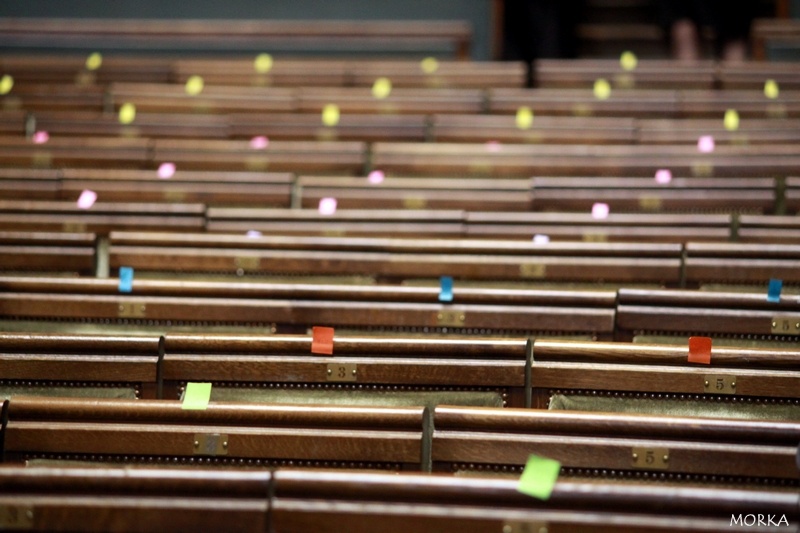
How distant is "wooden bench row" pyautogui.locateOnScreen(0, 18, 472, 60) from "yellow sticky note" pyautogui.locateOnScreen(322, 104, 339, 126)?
0.30 m

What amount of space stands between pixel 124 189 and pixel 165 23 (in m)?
0.53

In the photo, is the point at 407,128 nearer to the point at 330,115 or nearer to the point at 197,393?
the point at 330,115

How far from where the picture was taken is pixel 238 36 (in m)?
1.29

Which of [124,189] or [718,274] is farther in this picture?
[124,189]

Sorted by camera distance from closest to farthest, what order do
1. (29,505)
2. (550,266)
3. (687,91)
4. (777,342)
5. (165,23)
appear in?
(29,505), (777,342), (550,266), (687,91), (165,23)

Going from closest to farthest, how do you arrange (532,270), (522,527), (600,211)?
A: 1. (522,527)
2. (532,270)
3. (600,211)

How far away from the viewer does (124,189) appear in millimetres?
893

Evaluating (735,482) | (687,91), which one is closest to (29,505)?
(735,482)

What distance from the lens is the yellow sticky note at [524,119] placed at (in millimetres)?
972

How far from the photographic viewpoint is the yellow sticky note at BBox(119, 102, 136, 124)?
40.1 inches

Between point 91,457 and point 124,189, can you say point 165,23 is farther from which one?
Answer: point 91,457

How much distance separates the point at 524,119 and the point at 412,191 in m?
0.21

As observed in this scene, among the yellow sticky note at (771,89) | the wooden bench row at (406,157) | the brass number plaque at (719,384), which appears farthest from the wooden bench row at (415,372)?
the yellow sticky note at (771,89)

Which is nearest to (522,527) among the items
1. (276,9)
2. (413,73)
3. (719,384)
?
(719,384)
